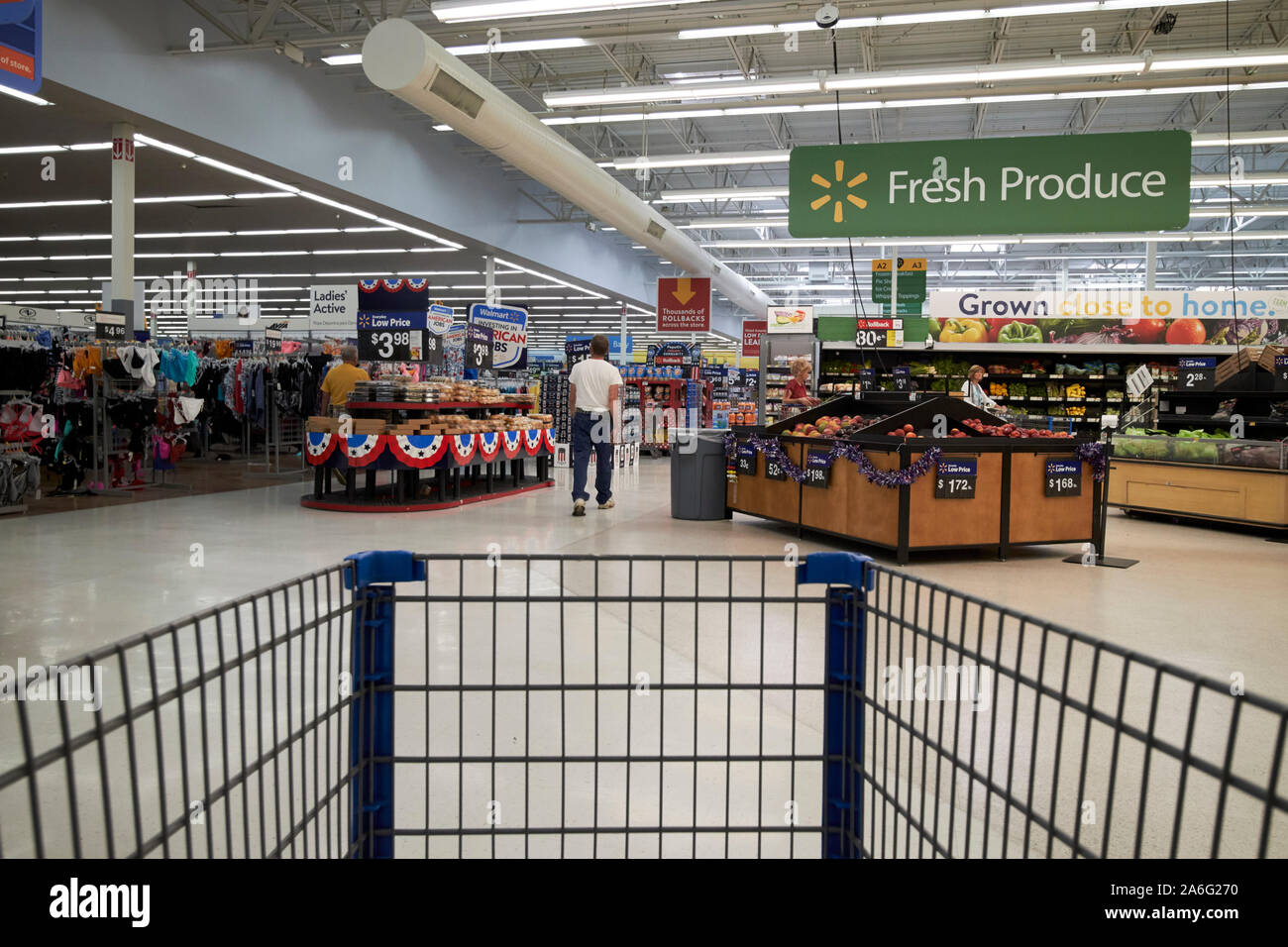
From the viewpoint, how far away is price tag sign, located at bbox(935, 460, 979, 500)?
23.1ft

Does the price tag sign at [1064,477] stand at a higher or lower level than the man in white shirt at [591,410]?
lower

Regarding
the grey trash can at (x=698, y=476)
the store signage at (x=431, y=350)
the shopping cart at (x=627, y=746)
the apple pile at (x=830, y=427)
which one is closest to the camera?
the shopping cart at (x=627, y=746)

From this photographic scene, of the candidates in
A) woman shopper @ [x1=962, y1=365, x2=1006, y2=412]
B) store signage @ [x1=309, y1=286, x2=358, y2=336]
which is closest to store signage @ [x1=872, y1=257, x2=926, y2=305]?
woman shopper @ [x1=962, y1=365, x2=1006, y2=412]

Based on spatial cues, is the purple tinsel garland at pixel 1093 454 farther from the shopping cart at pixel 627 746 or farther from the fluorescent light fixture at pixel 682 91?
the fluorescent light fixture at pixel 682 91

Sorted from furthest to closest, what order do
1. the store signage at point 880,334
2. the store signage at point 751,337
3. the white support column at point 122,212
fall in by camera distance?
1. the store signage at point 751,337
2. the store signage at point 880,334
3. the white support column at point 122,212

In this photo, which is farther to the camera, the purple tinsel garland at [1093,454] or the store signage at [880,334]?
the store signage at [880,334]

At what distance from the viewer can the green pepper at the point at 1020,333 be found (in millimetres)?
15148

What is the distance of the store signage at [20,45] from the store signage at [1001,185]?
5200mm

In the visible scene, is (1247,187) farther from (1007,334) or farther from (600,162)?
(600,162)

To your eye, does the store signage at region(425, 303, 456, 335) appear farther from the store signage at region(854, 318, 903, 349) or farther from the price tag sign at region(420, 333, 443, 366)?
the store signage at region(854, 318, 903, 349)

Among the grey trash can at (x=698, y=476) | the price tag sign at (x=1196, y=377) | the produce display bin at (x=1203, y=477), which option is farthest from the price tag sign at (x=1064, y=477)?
the price tag sign at (x=1196, y=377)

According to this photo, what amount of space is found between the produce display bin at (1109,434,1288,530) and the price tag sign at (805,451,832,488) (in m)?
4.64

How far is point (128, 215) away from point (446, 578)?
7712 mm

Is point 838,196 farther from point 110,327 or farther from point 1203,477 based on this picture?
point 110,327
